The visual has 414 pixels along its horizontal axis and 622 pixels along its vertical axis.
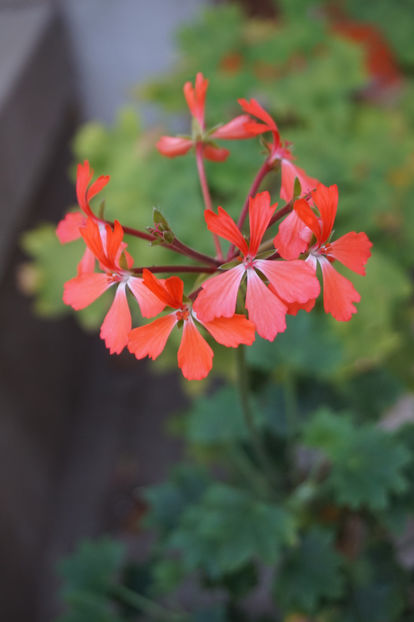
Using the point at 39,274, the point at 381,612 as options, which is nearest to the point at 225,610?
the point at 381,612

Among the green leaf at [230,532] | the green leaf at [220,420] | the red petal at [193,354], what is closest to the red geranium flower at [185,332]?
the red petal at [193,354]

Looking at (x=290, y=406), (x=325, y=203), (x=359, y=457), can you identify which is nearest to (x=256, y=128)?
(x=325, y=203)

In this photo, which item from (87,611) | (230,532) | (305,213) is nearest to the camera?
(305,213)

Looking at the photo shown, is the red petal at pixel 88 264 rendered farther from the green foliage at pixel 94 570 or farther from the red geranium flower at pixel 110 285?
the green foliage at pixel 94 570

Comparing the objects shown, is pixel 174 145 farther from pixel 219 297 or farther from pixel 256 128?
pixel 219 297

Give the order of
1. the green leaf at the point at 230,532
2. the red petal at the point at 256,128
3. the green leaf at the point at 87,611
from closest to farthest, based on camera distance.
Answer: the red petal at the point at 256,128
the green leaf at the point at 230,532
the green leaf at the point at 87,611

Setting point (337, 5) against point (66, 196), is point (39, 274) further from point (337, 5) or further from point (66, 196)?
point (337, 5)

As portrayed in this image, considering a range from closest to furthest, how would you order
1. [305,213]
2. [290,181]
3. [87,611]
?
1. [305,213]
2. [290,181]
3. [87,611]

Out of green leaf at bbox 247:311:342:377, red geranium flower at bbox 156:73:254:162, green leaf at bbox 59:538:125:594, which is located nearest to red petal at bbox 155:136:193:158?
red geranium flower at bbox 156:73:254:162
